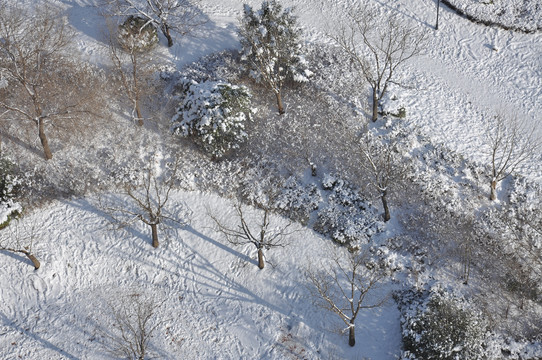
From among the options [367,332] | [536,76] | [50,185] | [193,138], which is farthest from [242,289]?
[536,76]

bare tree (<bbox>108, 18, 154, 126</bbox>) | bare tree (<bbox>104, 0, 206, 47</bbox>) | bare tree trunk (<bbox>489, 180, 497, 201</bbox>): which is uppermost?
bare tree (<bbox>104, 0, 206, 47</bbox>)

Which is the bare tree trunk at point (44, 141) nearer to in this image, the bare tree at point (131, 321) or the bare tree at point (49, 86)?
the bare tree at point (49, 86)

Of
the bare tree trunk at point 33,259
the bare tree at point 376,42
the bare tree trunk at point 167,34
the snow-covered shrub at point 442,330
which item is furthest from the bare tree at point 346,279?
the bare tree trunk at point 167,34

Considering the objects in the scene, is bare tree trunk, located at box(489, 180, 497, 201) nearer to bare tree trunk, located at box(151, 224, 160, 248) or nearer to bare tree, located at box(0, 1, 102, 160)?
bare tree trunk, located at box(151, 224, 160, 248)

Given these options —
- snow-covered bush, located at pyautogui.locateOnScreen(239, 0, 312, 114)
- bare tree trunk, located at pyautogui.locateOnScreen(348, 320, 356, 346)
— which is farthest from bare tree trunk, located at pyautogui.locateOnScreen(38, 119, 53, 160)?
bare tree trunk, located at pyautogui.locateOnScreen(348, 320, 356, 346)

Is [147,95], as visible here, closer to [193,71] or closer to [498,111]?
[193,71]

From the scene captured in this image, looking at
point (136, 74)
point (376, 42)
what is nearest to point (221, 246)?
point (136, 74)

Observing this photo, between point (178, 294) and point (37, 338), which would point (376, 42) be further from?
point (37, 338)
